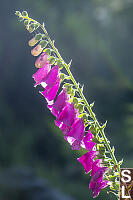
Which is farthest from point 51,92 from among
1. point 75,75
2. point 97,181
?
point 75,75

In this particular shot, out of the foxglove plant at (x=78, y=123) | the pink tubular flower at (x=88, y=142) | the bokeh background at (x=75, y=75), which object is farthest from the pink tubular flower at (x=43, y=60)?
the bokeh background at (x=75, y=75)

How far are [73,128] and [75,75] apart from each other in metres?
4.55

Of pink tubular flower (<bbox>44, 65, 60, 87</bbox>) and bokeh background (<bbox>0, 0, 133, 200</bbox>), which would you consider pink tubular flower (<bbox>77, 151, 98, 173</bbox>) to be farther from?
bokeh background (<bbox>0, 0, 133, 200</bbox>)

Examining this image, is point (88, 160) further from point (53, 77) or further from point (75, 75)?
point (75, 75)

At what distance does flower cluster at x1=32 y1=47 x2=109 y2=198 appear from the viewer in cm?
39

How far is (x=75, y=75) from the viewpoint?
4.93m

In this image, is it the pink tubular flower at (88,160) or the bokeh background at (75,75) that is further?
the bokeh background at (75,75)

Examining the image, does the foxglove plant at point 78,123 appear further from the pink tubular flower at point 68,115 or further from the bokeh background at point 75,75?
the bokeh background at point 75,75

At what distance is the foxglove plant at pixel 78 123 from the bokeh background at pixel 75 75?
380cm

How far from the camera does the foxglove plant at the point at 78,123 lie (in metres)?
0.37

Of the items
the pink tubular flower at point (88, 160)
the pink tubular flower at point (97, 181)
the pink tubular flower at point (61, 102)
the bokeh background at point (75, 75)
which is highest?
the bokeh background at point (75, 75)

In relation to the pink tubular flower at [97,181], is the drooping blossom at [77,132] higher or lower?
higher

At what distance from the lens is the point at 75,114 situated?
41cm

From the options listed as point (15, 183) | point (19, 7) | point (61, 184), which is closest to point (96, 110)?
point (61, 184)
